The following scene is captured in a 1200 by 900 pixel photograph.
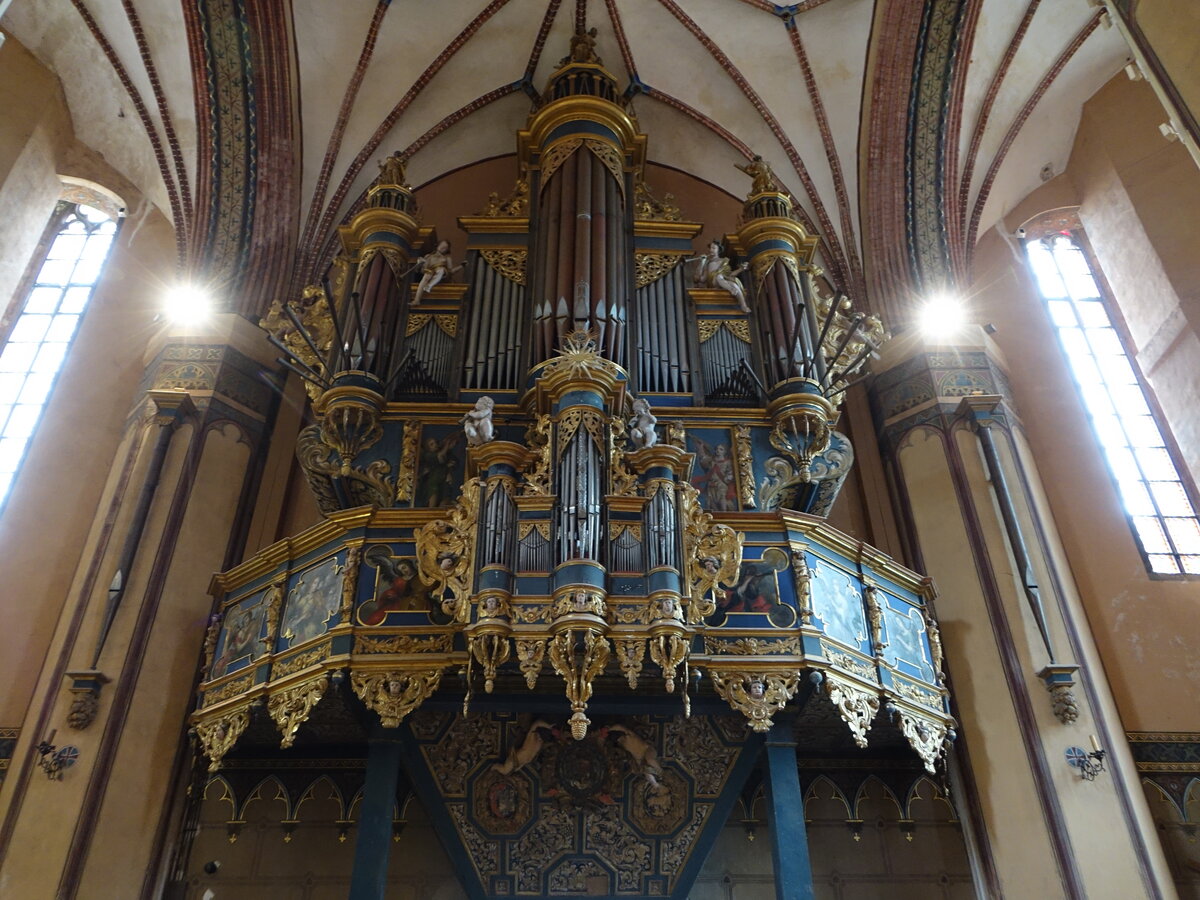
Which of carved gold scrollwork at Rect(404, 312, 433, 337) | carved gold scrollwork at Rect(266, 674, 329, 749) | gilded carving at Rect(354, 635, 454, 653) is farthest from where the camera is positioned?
carved gold scrollwork at Rect(404, 312, 433, 337)

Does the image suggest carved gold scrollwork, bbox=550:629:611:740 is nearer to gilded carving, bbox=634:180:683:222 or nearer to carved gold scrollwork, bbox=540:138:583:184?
gilded carving, bbox=634:180:683:222

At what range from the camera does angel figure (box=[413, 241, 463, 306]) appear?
10.2 meters

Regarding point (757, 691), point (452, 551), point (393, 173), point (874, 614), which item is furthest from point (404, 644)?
point (393, 173)

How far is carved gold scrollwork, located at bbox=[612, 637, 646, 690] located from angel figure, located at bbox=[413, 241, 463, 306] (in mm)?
5121

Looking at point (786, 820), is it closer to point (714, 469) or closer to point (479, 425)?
point (714, 469)

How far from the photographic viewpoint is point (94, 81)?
38.1 ft

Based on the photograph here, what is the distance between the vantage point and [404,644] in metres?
7.08

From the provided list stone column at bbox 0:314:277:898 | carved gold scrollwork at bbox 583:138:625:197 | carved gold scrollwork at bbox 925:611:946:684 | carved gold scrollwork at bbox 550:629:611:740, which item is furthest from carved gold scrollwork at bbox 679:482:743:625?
carved gold scrollwork at bbox 583:138:625:197

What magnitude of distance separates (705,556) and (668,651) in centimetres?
82

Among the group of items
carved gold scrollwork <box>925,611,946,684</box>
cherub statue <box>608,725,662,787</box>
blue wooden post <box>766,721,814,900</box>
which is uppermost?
carved gold scrollwork <box>925,611,946,684</box>

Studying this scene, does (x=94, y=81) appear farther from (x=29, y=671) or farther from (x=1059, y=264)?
(x=1059, y=264)

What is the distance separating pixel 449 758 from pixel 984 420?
6383 millimetres

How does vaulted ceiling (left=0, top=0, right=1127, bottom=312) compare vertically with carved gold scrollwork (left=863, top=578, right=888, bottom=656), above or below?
above

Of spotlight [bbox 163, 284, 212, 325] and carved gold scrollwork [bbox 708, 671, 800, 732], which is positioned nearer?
carved gold scrollwork [bbox 708, 671, 800, 732]
